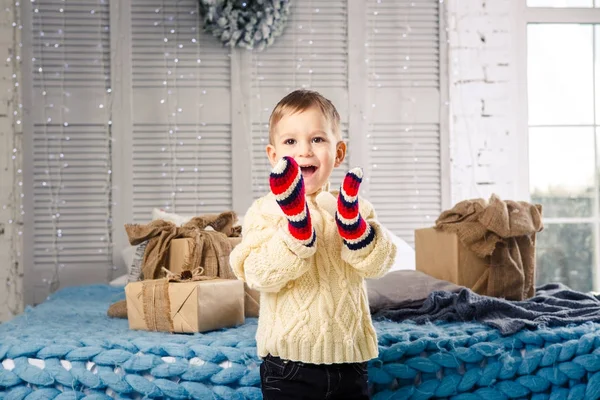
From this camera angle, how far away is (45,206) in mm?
3385

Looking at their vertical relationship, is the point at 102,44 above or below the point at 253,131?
above

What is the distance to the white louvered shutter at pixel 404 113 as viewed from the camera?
11.6 ft

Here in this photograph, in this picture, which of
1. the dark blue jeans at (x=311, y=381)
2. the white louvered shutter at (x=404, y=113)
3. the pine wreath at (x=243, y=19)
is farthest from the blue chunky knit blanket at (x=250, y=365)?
the pine wreath at (x=243, y=19)

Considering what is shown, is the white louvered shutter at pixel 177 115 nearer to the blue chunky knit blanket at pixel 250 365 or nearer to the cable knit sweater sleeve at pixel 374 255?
the blue chunky knit blanket at pixel 250 365

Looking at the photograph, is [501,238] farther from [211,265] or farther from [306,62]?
[306,62]

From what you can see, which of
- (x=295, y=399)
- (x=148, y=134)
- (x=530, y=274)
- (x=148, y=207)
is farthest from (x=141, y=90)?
(x=295, y=399)

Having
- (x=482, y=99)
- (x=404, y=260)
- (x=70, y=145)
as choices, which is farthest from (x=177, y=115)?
(x=482, y=99)

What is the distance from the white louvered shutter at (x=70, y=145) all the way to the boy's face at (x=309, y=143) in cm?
236

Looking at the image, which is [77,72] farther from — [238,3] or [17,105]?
[238,3]

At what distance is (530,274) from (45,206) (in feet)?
7.56

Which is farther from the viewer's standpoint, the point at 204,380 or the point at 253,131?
the point at 253,131

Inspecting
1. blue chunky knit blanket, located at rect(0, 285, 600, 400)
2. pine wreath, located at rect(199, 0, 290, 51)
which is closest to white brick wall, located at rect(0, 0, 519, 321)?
pine wreath, located at rect(199, 0, 290, 51)

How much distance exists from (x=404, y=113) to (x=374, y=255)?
2480mm

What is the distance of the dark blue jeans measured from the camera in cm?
119
